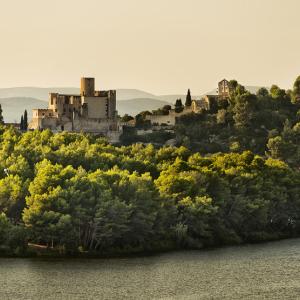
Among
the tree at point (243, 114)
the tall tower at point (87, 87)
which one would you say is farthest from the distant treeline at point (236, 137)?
the tall tower at point (87, 87)

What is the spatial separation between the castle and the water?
8791cm

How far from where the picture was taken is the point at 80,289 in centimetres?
8300

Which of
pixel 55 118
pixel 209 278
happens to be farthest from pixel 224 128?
pixel 209 278

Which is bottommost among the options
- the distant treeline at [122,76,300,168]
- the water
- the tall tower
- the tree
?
the water

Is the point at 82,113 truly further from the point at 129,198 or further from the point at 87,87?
the point at 129,198

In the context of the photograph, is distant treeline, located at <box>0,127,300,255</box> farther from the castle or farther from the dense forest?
the castle

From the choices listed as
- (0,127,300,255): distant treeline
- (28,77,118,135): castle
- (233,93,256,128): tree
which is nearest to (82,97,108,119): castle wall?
(28,77,118,135): castle

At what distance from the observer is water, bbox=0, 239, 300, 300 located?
8181cm

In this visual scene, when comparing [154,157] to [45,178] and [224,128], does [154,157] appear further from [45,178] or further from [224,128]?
[224,128]

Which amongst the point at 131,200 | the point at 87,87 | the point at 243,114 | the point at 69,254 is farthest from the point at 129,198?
the point at 243,114

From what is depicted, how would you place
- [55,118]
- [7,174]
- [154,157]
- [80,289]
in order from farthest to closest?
[55,118], [154,157], [7,174], [80,289]

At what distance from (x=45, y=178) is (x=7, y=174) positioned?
11.0 m

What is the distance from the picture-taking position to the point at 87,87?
196125 mm

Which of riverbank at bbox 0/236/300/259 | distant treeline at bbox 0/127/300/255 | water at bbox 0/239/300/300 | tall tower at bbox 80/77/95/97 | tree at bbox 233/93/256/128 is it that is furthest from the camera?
tree at bbox 233/93/256/128
